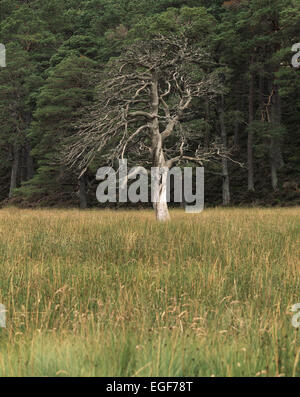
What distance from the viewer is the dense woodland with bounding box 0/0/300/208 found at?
924 inches

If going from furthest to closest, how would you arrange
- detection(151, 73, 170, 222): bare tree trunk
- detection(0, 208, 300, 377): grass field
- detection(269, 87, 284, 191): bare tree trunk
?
detection(269, 87, 284, 191): bare tree trunk, detection(151, 73, 170, 222): bare tree trunk, detection(0, 208, 300, 377): grass field

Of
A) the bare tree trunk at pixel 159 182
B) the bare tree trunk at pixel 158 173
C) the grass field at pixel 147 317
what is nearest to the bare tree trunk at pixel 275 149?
the bare tree trunk at pixel 158 173

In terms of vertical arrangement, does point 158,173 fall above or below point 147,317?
above

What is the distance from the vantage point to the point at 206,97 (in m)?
25.6

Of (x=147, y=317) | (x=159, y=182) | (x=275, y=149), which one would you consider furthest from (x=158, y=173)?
(x=275, y=149)

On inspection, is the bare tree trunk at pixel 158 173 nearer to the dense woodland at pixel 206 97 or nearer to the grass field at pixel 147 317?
the grass field at pixel 147 317

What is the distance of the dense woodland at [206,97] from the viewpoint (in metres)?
23.5

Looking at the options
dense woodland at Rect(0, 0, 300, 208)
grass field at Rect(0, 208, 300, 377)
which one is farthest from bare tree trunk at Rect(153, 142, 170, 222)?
dense woodland at Rect(0, 0, 300, 208)

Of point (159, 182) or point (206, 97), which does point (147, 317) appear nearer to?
point (159, 182)

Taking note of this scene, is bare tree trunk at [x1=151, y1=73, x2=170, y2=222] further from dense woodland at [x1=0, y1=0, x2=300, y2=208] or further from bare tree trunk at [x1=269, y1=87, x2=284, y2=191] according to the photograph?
bare tree trunk at [x1=269, y1=87, x2=284, y2=191]

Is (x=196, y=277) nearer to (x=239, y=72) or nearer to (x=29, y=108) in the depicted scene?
(x=239, y=72)

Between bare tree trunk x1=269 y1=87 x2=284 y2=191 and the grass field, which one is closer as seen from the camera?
the grass field

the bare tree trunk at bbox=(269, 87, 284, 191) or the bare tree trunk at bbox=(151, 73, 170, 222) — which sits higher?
the bare tree trunk at bbox=(269, 87, 284, 191)
